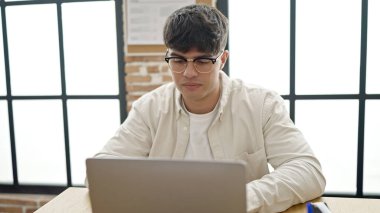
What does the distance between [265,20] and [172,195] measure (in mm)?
1529

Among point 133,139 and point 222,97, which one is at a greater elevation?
point 222,97

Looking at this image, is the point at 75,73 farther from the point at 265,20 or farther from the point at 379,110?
the point at 379,110

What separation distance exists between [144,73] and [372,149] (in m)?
1.34

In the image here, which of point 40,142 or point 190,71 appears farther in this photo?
point 40,142

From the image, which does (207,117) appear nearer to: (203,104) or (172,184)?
(203,104)

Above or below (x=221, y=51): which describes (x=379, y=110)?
below

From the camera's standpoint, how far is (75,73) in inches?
88.3

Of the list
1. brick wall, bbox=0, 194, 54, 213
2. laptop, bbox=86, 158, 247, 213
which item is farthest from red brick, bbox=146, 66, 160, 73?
laptop, bbox=86, 158, 247, 213

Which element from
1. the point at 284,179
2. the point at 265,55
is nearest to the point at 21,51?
the point at 265,55

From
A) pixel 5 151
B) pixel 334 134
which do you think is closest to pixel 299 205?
pixel 334 134

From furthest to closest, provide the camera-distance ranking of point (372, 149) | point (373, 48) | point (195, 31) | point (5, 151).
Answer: point (5, 151) → point (372, 149) → point (373, 48) → point (195, 31)

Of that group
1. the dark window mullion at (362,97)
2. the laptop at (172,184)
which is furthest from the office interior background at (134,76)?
the laptop at (172,184)

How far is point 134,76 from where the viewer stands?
2.03 m

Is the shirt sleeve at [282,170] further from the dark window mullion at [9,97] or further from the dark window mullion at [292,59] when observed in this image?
the dark window mullion at [9,97]
